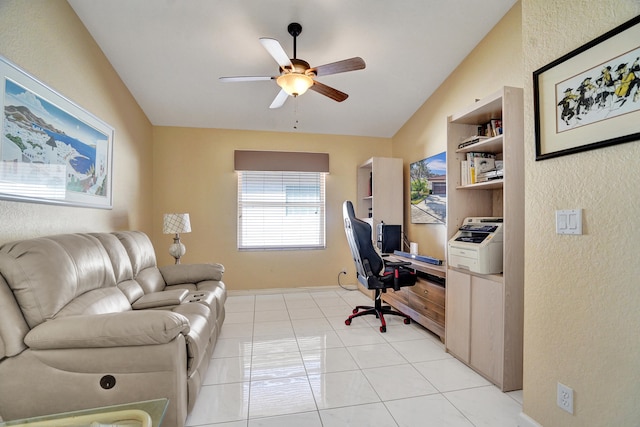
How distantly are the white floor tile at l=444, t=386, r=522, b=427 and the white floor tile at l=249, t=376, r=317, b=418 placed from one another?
91cm

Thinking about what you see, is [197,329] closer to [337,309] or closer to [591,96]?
[337,309]

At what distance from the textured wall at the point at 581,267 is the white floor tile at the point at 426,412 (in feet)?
1.26

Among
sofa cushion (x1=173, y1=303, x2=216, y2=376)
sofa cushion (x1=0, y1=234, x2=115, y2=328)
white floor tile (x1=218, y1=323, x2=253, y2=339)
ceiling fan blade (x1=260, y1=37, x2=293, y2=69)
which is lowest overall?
white floor tile (x1=218, y1=323, x2=253, y2=339)

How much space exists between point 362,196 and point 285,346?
2683 millimetres

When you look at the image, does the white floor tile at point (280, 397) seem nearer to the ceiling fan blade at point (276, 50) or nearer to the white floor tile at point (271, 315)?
the white floor tile at point (271, 315)

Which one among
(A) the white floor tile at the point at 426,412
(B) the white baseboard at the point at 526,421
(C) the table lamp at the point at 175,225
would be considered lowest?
(A) the white floor tile at the point at 426,412

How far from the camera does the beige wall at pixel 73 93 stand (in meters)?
1.72

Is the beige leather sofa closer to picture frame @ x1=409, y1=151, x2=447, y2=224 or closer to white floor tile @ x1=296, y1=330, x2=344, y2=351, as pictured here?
white floor tile @ x1=296, y1=330, x2=344, y2=351

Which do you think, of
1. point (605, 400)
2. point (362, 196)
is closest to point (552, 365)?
point (605, 400)

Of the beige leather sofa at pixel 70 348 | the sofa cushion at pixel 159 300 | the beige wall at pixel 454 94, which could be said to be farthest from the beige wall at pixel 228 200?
the beige leather sofa at pixel 70 348

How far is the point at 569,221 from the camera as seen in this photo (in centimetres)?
131

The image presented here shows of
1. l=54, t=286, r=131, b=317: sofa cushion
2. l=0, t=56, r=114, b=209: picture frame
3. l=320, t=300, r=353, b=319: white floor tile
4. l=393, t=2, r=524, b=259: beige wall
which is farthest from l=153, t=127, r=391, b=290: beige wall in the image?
l=54, t=286, r=131, b=317: sofa cushion

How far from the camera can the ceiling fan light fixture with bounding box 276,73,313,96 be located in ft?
7.43

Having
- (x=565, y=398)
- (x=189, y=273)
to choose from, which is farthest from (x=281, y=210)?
(x=565, y=398)
